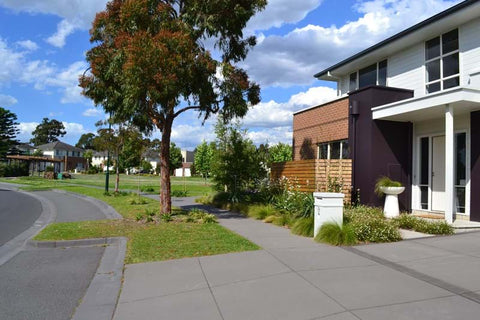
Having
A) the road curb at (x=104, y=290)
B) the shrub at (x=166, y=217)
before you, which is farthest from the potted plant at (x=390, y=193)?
the road curb at (x=104, y=290)

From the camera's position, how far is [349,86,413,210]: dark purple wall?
11914 mm

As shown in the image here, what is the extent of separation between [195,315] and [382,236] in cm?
514

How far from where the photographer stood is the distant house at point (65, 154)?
92125 millimetres

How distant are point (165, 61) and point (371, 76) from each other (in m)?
10.1

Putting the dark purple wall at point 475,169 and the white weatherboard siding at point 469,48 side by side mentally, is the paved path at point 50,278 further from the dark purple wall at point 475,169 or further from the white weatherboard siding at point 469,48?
the white weatherboard siding at point 469,48

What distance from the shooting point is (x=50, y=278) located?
19.6 feet

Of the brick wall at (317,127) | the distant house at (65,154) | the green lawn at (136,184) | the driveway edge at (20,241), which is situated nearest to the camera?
the driveway edge at (20,241)

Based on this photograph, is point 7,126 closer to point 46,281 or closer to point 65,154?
point 65,154

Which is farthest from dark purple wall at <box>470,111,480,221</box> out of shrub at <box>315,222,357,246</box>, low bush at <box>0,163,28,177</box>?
low bush at <box>0,163,28,177</box>

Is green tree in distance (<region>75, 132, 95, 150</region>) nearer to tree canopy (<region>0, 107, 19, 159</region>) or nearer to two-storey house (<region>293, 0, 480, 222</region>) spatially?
tree canopy (<region>0, 107, 19, 159</region>)

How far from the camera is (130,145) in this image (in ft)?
73.9

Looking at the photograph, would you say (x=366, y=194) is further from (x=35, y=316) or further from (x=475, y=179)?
(x=35, y=316)

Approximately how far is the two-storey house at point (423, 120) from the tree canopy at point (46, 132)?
413 feet

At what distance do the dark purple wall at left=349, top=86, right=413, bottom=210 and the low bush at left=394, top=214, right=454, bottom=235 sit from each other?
7.87ft
